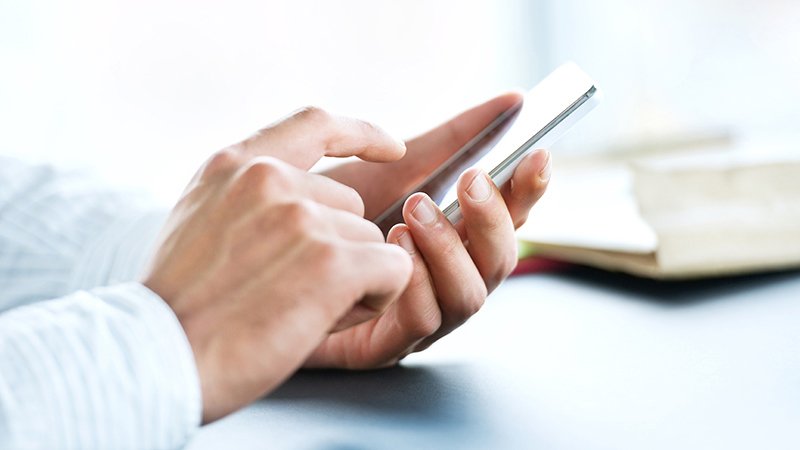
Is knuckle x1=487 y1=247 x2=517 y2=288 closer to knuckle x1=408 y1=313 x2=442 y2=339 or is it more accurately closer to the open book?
knuckle x1=408 y1=313 x2=442 y2=339

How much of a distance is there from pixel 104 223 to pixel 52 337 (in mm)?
384

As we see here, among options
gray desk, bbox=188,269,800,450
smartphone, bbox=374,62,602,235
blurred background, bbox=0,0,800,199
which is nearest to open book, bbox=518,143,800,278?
gray desk, bbox=188,269,800,450

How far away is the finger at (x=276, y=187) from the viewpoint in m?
0.42

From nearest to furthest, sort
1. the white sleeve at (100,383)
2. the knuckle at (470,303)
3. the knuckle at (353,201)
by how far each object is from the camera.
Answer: the white sleeve at (100,383) < the knuckle at (353,201) < the knuckle at (470,303)

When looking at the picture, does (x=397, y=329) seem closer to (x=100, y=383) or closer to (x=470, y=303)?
(x=470, y=303)

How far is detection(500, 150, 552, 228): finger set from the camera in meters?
0.54

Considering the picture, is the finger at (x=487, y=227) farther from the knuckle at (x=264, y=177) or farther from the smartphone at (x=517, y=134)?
the knuckle at (x=264, y=177)

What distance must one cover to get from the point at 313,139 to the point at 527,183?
14 centimetres

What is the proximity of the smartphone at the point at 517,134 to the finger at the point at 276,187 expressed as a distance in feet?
0.40

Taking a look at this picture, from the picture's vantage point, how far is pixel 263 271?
15.3 inches

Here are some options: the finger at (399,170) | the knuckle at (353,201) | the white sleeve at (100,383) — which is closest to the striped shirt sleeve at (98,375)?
the white sleeve at (100,383)

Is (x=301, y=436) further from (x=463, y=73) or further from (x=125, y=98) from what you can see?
(x=463, y=73)

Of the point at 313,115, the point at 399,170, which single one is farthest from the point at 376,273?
the point at 399,170

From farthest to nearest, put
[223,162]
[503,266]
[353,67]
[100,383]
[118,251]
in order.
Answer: [353,67], [118,251], [503,266], [223,162], [100,383]
